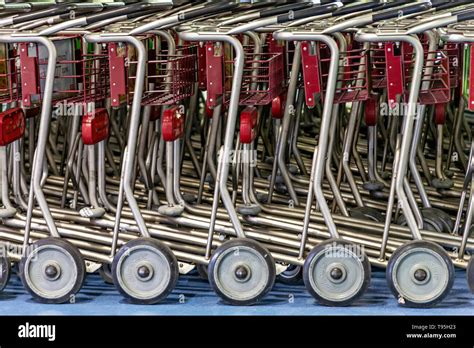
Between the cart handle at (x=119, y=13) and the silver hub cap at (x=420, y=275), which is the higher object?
the cart handle at (x=119, y=13)

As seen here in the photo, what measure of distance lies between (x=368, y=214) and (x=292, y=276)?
0.89m

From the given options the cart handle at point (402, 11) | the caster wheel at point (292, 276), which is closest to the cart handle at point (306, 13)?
the cart handle at point (402, 11)

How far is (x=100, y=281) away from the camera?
7.85m

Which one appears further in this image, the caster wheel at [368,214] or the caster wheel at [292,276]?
the caster wheel at [368,214]

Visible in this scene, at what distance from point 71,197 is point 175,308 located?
5.29 feet

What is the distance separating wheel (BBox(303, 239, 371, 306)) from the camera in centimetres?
711

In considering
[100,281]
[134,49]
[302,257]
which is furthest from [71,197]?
[302,257]

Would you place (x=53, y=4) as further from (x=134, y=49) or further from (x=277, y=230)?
(x=277, y=230)

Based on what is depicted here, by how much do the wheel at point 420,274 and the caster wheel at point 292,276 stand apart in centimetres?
75

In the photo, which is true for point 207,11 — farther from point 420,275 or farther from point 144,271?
point 420,275

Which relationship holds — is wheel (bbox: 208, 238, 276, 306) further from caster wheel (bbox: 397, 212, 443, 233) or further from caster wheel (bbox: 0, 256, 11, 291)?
caster wheel (bbox: 397, 212, 443, 233)

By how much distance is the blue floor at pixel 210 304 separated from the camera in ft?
23.5

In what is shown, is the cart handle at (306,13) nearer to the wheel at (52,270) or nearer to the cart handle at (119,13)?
the cart handle at (119,13)

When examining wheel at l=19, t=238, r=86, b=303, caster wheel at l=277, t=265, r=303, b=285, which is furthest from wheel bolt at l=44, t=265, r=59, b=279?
caster wheel at l=277, t=265, r=303, b=285
